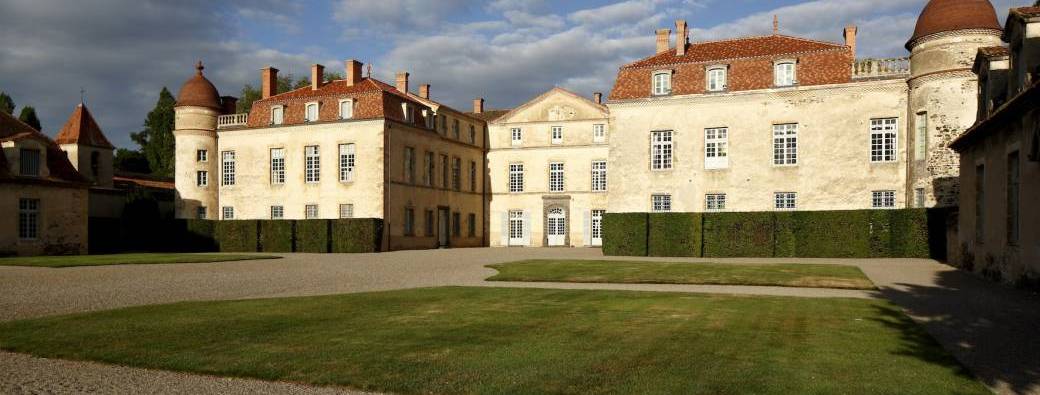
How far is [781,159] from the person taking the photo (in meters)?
32.9

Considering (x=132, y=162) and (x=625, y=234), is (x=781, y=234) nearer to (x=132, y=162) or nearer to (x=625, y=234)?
(x=625, y=234)

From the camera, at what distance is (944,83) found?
28.3 metres

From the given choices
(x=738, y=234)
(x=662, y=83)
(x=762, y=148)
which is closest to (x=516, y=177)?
(x=662, y=83)

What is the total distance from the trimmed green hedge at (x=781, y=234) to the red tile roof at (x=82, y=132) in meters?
33.9

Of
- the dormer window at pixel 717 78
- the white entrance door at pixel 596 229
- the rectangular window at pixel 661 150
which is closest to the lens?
the dormer window at pixel 717 78

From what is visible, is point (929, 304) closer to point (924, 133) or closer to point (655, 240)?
point (655, 240)

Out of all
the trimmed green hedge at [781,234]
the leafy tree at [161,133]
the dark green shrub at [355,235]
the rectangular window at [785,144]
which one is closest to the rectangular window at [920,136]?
the trimmed green hedge at [781,234]

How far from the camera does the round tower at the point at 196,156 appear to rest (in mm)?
43062

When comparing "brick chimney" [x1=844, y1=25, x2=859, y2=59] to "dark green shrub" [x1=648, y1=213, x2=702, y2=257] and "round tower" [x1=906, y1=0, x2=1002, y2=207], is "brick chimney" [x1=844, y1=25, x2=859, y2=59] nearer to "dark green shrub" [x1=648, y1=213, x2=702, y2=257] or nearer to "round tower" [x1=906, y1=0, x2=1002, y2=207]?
"round tower" [x1=906, y1=0, x2=1002, y2=207]

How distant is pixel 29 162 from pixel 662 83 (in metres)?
27.3

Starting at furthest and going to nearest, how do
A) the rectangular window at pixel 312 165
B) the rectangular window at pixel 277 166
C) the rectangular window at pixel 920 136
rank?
the rectangular window at pixel 277 166 → the rectangular window at pixel 312 165 → the rectangular window at pixel 920 136

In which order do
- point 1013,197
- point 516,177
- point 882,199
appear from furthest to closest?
point 516,177
point 882,199
point 1013,197

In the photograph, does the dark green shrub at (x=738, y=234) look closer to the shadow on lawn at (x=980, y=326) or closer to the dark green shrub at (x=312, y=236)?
the shadow on lawn at (x=980, y=326)

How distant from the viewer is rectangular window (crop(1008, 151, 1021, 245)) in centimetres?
1570
